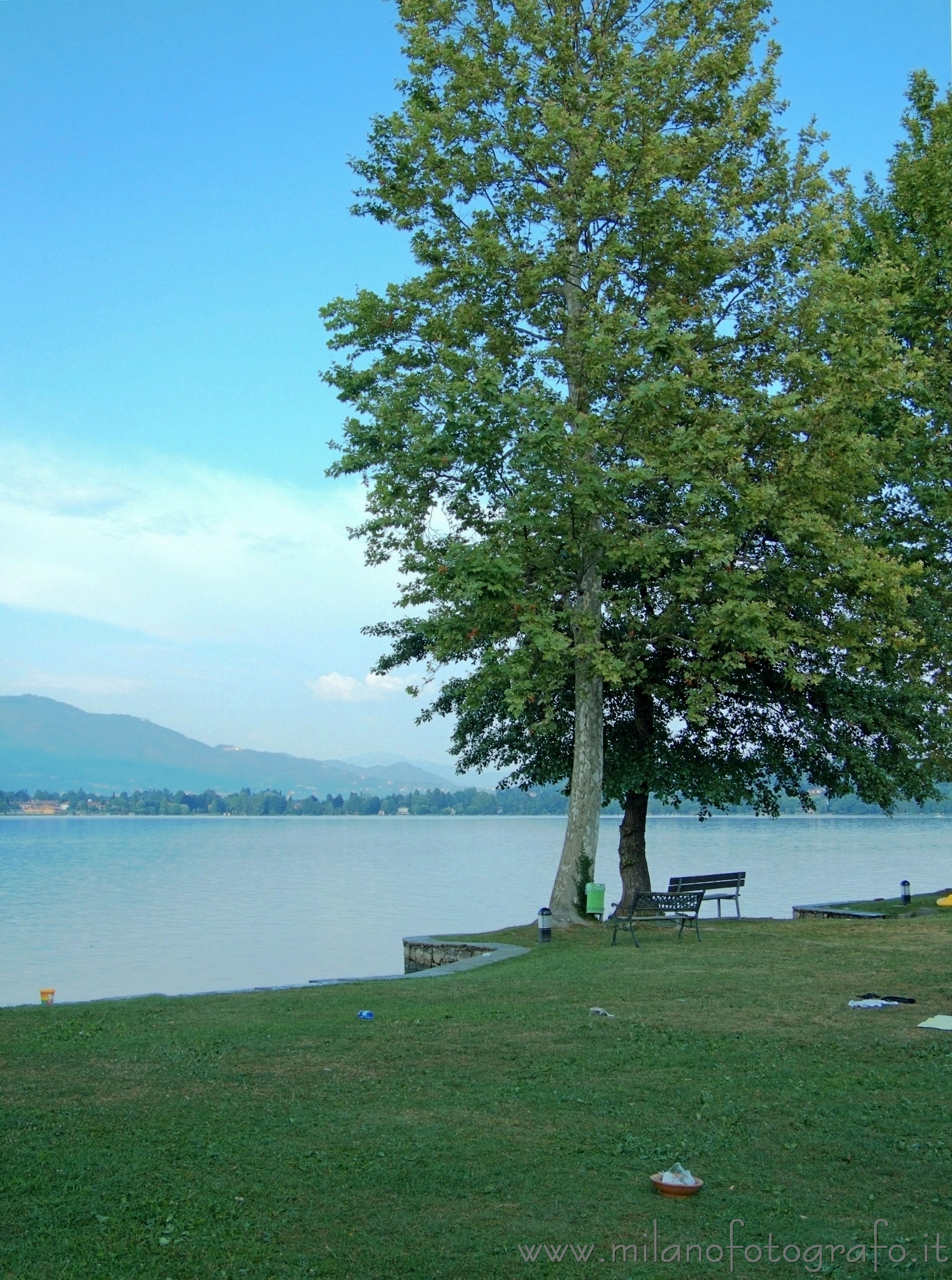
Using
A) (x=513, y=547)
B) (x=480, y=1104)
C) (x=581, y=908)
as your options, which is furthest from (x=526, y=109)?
(x=480, y=1104)

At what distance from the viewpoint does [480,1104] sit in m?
7.40

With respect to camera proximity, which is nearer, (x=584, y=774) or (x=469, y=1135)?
(x=469, y=1135)

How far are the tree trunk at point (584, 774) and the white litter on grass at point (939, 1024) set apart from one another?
10366 millimetres

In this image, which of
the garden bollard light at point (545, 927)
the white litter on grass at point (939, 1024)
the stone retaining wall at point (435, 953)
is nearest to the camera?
the white litter on grass at point (939, 1024)

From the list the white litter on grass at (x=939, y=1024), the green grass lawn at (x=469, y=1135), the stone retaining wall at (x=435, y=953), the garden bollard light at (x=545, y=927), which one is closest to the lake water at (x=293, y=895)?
the stone retaining wall at (x=435, y=953)

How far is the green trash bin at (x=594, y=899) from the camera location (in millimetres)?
19938

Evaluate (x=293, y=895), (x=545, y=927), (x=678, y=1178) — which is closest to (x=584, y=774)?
(x=545, y=927)

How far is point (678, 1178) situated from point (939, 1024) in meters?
4.78

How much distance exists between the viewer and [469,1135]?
21.9 feet

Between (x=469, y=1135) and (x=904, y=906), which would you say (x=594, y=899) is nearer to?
(x=904, y=906)

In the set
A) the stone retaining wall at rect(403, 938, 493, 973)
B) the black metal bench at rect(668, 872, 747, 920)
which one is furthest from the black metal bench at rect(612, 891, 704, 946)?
the stone retaining wall at rect(403, 938, 493, 973)

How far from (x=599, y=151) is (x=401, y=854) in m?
68.6

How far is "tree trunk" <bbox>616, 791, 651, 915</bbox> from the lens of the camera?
24766 millimetres

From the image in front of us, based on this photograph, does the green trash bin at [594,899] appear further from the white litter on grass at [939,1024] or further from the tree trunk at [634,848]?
the white litter on grass at [939,1024]
